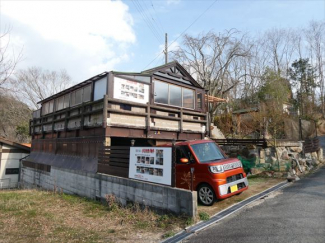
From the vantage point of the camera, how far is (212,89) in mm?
24938

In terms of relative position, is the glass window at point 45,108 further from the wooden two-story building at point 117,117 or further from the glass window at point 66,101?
the glass window at point 66,101

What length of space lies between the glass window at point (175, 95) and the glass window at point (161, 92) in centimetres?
33

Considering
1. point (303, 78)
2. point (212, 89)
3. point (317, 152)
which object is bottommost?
point (317, 152)

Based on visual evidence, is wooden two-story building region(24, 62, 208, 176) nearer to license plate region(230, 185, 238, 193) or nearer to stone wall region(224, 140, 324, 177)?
stone wall region(224, 140, 324, 177)

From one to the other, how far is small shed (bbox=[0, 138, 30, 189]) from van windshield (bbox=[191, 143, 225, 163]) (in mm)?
15506

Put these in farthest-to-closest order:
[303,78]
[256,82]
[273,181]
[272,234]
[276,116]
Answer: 1. [303,78]
2. [256,82]
3. [276,116]
4. [273,181]
5. [272,234]

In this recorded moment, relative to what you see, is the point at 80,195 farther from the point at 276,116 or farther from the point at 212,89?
the point at 212,89

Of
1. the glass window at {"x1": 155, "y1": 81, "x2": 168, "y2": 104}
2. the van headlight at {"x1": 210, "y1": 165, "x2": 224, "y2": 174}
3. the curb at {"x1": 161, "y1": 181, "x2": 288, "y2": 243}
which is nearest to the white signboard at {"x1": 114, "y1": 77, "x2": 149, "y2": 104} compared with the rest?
the glass window at {"x1": 155, "y1": 81, "x2": 168, "y2": 104}

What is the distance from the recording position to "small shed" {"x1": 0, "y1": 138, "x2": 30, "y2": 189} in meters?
16.0

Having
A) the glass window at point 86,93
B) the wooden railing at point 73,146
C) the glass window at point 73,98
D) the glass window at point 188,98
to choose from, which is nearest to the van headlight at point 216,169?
the wooden railing at point 73,146

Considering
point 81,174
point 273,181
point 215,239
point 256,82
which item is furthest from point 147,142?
point 256,82

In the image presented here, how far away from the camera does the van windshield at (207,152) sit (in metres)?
6.36

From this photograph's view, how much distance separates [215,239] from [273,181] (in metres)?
5.56

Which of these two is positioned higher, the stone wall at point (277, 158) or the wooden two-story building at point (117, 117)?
the wooden two-story building at point (117, 117)
